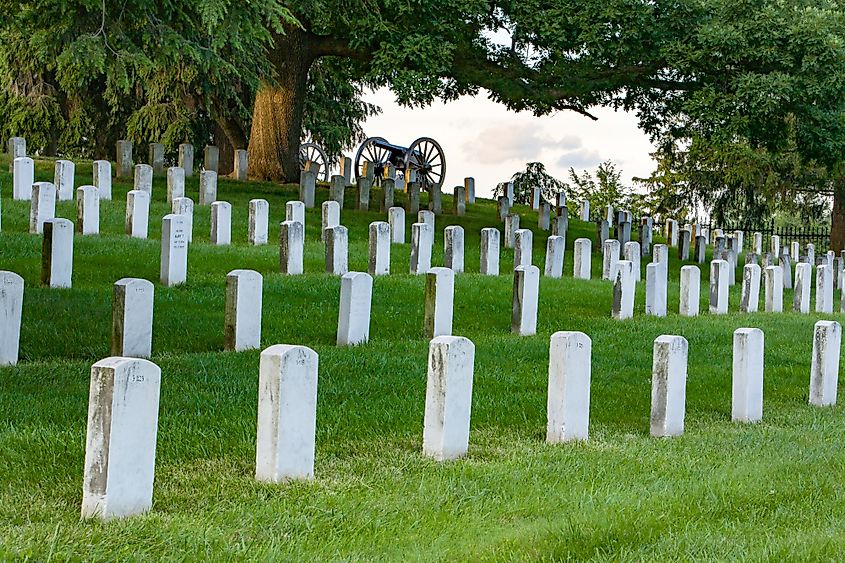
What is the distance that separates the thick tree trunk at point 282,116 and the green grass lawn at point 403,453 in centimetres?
1195

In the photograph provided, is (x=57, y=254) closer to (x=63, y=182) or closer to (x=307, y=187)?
(x=63, y=182)

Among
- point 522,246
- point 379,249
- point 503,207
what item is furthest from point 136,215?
point 503,207

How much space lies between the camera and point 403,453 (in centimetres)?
650

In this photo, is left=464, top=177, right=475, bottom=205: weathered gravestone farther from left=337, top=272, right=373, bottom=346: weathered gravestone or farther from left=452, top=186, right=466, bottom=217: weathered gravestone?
left=337, top=272, right=373, bottom=346: weathered gravestone

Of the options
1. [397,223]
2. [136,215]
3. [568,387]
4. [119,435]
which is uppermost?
[397,223]

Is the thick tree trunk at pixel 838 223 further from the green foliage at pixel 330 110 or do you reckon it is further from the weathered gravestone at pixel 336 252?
the weathered gravestone at pixel 336 252

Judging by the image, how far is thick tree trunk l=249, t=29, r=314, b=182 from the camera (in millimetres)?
24328

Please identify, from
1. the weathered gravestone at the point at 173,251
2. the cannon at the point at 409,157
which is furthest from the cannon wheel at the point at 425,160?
the weathered gravestone at the point at 173,251

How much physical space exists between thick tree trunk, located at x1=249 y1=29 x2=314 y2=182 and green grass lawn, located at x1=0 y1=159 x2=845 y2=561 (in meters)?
11.9

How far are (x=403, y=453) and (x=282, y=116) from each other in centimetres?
1892

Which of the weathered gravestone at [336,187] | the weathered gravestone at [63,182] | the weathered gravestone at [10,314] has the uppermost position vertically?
the weathered gravestone at [336,187]

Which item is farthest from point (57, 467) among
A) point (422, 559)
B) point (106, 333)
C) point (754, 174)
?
point (754, 174)

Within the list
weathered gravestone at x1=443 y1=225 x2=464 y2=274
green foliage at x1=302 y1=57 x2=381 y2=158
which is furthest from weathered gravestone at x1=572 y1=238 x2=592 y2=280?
green foliage at x1=302 y1=57 x2=381 y2=158

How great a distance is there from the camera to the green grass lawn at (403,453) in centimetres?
488
